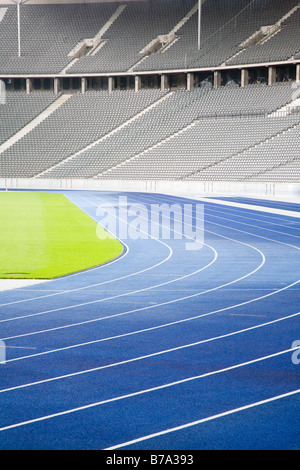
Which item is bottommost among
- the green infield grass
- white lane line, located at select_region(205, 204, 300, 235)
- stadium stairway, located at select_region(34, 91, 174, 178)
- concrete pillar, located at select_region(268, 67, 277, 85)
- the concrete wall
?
the green infield grass

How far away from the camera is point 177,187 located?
42.3 metres

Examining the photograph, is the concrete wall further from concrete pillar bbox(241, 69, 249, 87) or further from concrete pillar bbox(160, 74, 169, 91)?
concrete pillar bbox(160, 74, 169, 91)

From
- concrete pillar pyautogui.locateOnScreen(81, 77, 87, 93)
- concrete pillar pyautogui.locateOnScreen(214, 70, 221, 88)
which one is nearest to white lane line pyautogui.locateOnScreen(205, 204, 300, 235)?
concrete pillar pyautogui.locateOnScreen(214, 70, 221, 88)

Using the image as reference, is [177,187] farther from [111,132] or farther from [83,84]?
[83,84]

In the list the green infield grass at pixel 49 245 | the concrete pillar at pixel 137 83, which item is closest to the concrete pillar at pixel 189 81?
the concrete pillar at pixel 137 83

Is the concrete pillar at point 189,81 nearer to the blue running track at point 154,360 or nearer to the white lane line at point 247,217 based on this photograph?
the white lane line at point 247,217

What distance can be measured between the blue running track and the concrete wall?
24.6 metres

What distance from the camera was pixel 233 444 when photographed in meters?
4.22

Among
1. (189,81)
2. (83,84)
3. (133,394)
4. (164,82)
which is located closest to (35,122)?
(83,84)

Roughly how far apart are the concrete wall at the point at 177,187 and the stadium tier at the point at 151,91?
3.09ft

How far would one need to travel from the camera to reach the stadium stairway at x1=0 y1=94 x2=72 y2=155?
52.7m

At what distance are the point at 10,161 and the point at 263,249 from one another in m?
39.3

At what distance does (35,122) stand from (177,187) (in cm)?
1854

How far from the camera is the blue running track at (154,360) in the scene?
14.6ft
